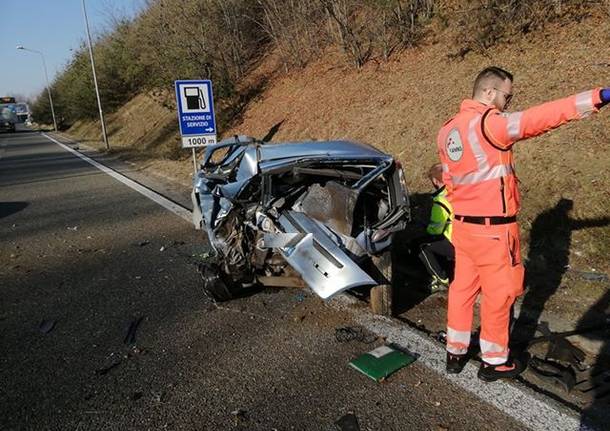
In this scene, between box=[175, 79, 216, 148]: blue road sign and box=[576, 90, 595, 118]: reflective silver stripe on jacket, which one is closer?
box=[576, 90, 595, 118]: reflective silver stripe on jacket

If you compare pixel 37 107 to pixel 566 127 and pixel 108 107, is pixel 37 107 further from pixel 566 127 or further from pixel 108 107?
pixel 566 127

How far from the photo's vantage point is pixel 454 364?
2.93 m

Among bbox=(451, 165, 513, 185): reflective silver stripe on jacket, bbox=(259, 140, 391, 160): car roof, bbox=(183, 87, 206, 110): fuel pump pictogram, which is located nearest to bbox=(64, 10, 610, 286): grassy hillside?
bbox=(259, 140, 391, 160): car roof

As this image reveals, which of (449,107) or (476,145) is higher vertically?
(449,107)

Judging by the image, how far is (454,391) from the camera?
274cm

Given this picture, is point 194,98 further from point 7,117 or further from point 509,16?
point 7,117

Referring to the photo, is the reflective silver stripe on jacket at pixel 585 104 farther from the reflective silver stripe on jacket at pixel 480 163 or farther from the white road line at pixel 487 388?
the white road line at pixel 487 388

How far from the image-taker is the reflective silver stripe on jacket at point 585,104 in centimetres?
223

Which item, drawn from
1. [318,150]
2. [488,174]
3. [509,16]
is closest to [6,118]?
[509,16]

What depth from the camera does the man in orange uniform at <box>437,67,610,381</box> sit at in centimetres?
260

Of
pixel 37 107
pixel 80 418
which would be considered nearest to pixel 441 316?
pixel 80 418

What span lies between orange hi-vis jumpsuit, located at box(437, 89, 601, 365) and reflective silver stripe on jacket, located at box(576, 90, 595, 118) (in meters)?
0.25

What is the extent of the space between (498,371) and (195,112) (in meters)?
7.52

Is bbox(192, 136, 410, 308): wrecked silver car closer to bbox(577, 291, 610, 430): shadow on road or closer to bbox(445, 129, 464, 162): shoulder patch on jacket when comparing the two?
bbox(445, 129, 464, 162): shoulder patch on jacket
